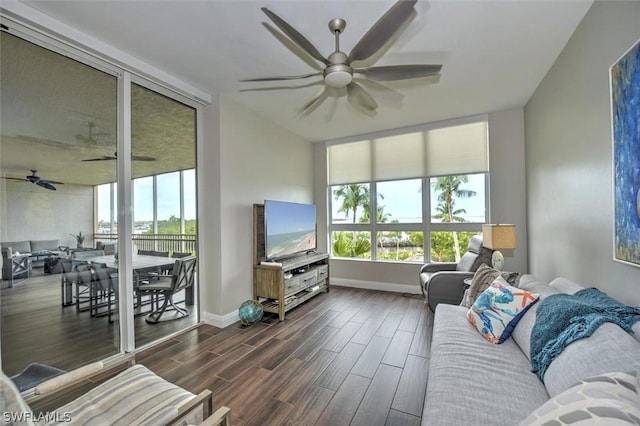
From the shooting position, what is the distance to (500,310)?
177cm

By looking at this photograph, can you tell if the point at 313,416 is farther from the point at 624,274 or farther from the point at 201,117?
the point at 201,117

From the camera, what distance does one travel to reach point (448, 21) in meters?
1.99

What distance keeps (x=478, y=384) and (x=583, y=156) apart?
1941 mm

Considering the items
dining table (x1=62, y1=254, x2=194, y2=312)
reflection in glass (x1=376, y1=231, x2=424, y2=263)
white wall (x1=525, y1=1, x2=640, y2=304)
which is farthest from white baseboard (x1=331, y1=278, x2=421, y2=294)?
dining table (x1=62, y1=254, x2=194, y2=312)

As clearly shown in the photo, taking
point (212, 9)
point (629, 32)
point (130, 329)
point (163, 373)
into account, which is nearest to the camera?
point (629, 32)

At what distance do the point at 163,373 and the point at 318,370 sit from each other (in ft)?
4.23

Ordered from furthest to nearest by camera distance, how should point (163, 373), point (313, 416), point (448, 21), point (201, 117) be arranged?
point (201, 117)
point (163, 373)
point (448, 21)
point (313, 416)

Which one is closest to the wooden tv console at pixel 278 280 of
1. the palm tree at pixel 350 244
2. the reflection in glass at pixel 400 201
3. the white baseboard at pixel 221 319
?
the white baseboard at pixel 221 319

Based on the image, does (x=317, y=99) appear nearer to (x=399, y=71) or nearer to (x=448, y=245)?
(x=399, y=71)

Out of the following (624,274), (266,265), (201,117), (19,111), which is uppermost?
(201,117)

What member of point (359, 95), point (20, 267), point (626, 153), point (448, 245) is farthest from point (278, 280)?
point (626, 153)

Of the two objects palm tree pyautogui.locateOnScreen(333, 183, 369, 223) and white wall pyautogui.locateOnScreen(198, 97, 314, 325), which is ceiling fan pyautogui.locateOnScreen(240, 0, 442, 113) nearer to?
white wall pyautogui.locateOnScreen(198, 97, 314, 325)

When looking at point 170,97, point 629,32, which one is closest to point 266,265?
point 170,97

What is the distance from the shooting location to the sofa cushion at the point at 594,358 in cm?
97
